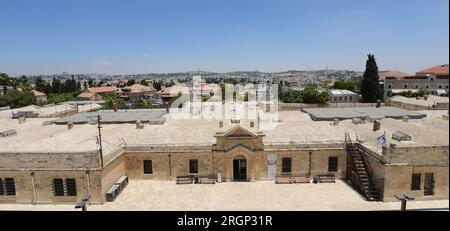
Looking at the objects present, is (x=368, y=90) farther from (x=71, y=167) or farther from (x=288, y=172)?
(x=71, y=167)

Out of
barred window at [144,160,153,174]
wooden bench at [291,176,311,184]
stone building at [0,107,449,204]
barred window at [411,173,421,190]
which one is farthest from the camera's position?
barred window at [144,160,153,174]

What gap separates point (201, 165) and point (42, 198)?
34.5ft

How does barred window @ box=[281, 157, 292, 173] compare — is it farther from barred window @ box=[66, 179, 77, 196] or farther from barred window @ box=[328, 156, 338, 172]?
barred window @ box=[66, 179, 77, 196]

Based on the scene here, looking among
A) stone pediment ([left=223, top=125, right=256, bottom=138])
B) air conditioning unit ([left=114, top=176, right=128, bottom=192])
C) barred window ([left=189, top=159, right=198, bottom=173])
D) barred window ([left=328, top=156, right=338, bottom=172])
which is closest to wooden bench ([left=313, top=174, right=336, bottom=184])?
barred window ([left=328, top=156, right=338, bottom=172])

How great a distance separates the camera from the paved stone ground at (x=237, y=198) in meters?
18.8

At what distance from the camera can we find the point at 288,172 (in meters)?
23.7

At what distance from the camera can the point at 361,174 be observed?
21125mm

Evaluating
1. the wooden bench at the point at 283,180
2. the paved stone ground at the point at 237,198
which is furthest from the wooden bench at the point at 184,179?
the wooden bench at the point at 283,180

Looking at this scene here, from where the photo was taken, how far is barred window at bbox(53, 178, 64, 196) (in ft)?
66.5

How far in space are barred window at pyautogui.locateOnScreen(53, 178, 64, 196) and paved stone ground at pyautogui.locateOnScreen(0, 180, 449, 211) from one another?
2.74 ft

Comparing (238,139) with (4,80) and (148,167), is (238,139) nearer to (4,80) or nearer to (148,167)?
(148,167)

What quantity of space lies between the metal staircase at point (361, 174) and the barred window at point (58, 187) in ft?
62.5

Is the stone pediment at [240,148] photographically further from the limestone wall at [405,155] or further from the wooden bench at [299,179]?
the limestone wall at [405,155]
